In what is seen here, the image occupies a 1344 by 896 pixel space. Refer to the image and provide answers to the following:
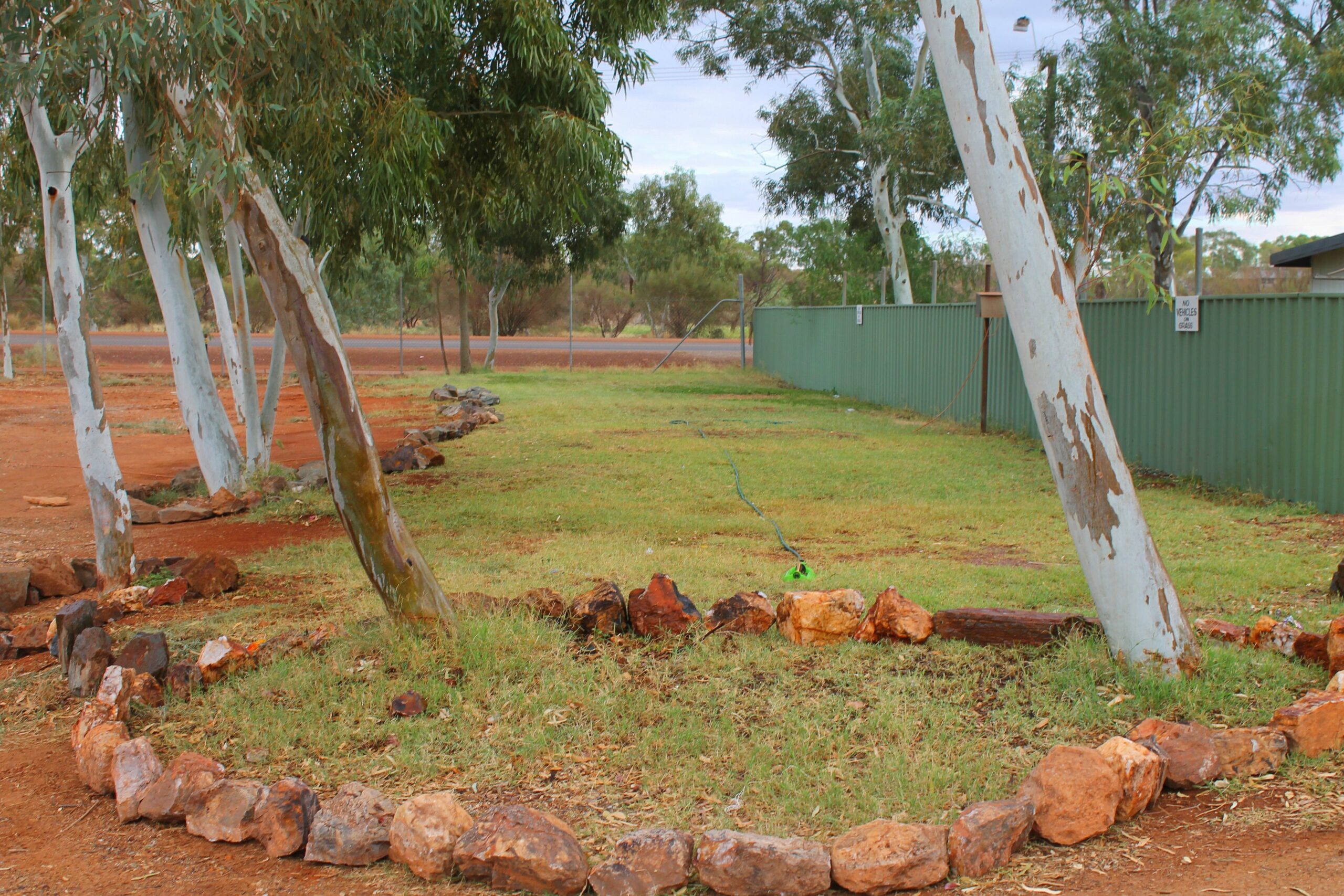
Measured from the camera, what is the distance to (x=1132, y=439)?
11.7 meters

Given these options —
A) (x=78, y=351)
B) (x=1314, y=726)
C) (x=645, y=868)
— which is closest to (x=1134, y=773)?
(x=1314, y=726)

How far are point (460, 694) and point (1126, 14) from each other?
22410mm

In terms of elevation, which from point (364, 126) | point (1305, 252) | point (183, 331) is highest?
point (364, 126)

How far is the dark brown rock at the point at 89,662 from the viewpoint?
4.84m

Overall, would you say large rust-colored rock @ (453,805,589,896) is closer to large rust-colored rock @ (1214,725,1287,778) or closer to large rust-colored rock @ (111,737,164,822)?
large rust-colored rock @ (111,737,164,822)

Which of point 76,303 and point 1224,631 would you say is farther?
point 76,303

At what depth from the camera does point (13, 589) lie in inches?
261

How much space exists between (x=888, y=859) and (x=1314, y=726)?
5.94ft

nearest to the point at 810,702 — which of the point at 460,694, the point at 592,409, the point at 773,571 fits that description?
the point at 460,694

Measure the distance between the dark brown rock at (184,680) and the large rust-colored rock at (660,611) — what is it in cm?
196

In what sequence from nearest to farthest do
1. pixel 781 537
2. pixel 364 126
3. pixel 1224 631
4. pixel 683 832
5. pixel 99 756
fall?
pixel 683 832 < pixel 99 756 < pixel 1224 631 < pixel 781 537 < pixel 364 126

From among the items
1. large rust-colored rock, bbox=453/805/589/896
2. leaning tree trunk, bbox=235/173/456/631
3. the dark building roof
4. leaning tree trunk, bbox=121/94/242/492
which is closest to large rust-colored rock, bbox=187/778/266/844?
large rust-colored rock, bbox=453/805/589/896

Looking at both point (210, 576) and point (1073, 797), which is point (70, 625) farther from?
point (1073, 797)

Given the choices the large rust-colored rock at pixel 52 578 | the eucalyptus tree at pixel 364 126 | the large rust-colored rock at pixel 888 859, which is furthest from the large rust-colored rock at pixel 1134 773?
the large rust-colored rock at pixel 52 578
